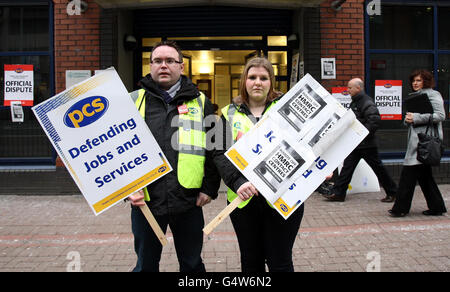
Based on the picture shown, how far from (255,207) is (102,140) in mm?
1112

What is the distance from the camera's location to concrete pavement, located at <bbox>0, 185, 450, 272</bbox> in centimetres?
396

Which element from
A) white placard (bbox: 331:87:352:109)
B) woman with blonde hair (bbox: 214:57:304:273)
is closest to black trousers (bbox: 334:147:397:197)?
white placard (bbox: 331:87:352:109)

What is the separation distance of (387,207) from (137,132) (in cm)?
481

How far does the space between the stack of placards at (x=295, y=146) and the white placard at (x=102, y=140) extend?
59 cm

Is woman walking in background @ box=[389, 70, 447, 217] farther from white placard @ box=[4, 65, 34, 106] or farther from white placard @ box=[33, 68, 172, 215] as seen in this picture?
white placard @ box=[4, 65, 34, 106]

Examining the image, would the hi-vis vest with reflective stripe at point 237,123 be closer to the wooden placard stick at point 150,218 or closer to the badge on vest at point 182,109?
the badge on vest at point 182,109

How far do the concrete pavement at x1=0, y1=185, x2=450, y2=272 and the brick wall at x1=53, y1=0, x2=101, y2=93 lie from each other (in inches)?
105

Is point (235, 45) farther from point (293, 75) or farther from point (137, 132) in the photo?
point (137, 132)

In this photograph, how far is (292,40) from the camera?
758cm

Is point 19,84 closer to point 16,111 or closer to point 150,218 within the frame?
point 16,111

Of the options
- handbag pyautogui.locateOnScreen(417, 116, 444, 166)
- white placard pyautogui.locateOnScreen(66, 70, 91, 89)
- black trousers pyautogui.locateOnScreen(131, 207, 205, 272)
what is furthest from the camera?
white placard pyautogui.locateOnScreen(66, 70, 91, 89)

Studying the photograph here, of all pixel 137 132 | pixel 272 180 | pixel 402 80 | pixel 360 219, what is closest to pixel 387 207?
pixel 360 219

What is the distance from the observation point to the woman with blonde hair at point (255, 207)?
254cm

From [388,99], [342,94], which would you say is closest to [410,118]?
[342,94]
